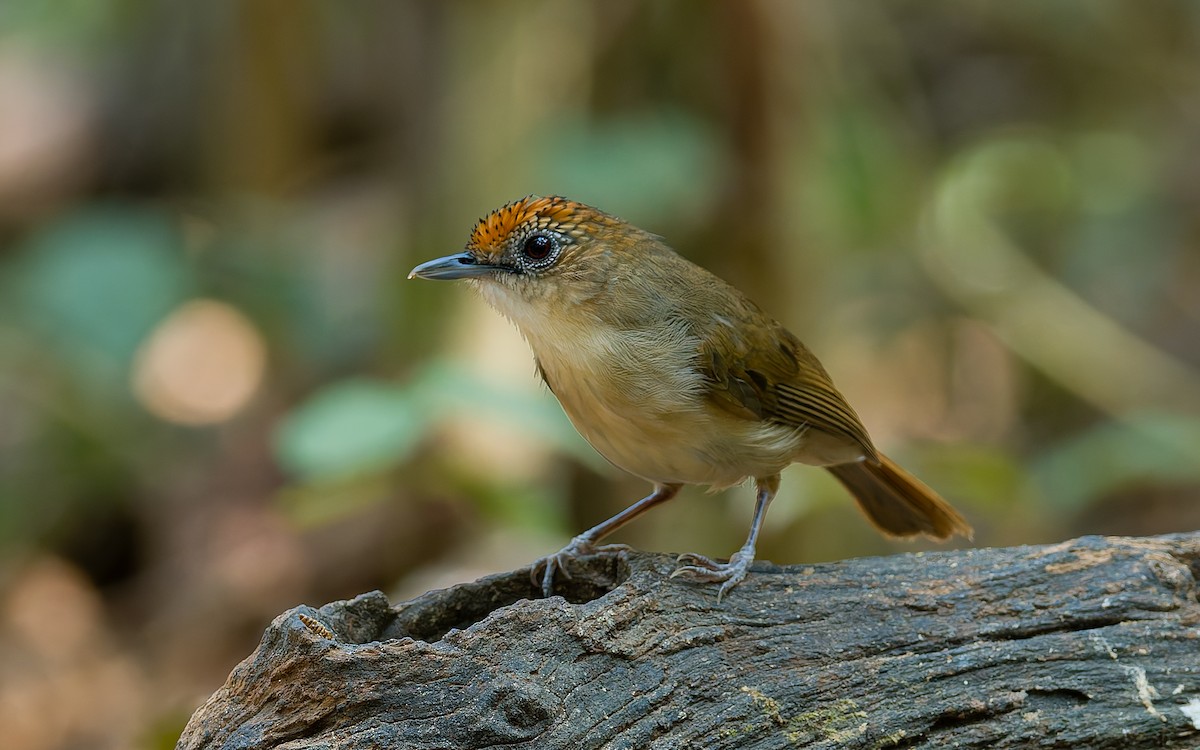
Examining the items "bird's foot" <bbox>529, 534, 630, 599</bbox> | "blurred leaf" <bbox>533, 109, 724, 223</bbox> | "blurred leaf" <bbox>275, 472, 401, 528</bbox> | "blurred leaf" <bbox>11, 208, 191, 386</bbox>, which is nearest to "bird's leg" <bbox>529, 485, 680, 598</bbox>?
"bird's foot" <bbox>529, 534, 630, 599</bbox>

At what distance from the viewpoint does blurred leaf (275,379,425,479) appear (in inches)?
152

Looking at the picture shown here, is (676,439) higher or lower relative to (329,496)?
lower

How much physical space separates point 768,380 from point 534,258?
735 millimetres

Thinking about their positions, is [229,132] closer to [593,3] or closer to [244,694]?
[593,3]

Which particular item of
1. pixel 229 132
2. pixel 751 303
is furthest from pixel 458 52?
pixel 751 303

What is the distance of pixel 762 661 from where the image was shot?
9.06 feet

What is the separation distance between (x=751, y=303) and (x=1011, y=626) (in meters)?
1.26

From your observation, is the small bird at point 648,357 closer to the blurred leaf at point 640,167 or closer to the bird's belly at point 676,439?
the bird's belly at point 676,439

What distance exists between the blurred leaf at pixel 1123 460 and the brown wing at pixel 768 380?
4.08 feet

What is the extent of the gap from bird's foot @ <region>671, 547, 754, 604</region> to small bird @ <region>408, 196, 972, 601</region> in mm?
47

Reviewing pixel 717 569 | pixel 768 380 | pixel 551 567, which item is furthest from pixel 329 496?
pixel 717 569

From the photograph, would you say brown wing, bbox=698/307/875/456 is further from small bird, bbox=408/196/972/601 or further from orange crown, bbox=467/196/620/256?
orange crown, bbox=467/196/620/256

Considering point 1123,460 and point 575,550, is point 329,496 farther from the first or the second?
point 1123,460

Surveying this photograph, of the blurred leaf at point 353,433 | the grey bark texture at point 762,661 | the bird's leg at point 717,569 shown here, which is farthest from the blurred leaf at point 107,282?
the bird's leg at point 717,569
